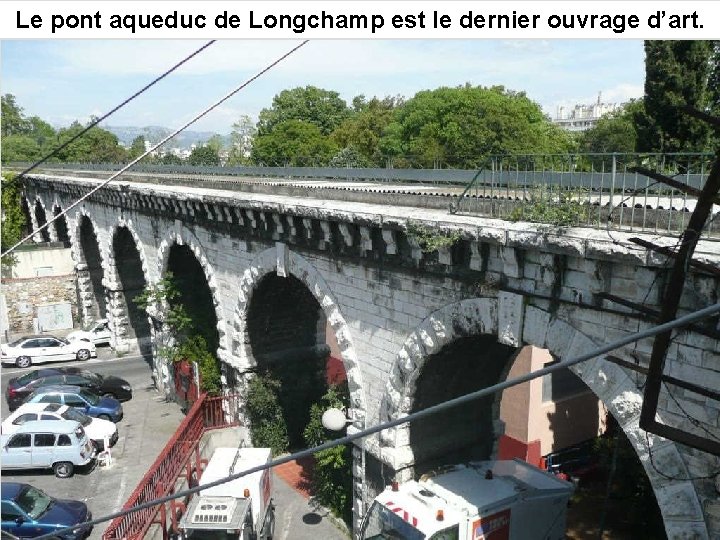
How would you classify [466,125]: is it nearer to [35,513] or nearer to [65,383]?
[65,383]

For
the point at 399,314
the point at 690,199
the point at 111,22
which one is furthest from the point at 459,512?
the point at 111,22

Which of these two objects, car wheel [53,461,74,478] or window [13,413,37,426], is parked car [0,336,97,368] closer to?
window [13,413,37,426]

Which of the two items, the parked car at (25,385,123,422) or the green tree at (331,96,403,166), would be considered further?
the green tree at (331,96,403,166)

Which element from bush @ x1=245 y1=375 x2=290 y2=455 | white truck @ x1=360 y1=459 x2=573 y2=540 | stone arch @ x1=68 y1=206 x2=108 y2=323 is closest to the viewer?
white truck @ x1=360 y1=459 x2=573 y2=540

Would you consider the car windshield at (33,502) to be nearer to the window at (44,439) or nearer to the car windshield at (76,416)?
the window at (44,439)

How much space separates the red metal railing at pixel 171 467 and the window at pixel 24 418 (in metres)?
4.39

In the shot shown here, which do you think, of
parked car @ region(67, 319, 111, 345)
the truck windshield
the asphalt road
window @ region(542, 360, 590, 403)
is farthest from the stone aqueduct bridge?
parked car @ region(67, 319, 111, 345)

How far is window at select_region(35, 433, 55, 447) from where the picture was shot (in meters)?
16.2

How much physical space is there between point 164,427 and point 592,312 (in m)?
15.3

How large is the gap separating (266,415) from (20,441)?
614cm

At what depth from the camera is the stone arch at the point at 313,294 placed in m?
12.2

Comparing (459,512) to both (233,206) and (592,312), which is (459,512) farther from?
(233,206)

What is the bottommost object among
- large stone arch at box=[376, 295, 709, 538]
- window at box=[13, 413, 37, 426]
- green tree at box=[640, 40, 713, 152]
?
window at box=[13, 413, 37, 426]

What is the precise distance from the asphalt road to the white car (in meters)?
0.59
